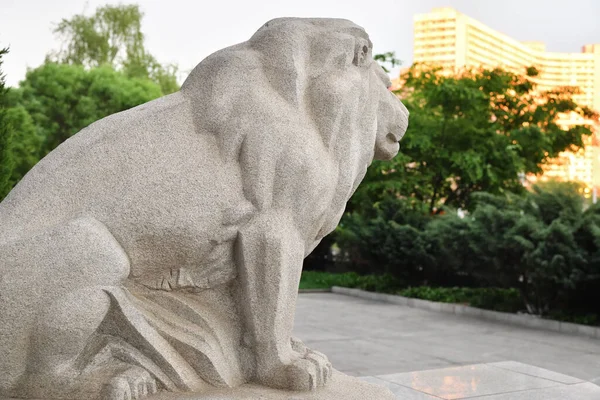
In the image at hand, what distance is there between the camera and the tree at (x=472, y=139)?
46.6 ft

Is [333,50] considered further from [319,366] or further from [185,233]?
[319,366]

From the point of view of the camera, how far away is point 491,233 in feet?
32.5

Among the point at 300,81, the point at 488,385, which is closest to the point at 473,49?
the point at 488,385

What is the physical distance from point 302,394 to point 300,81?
1.37 m

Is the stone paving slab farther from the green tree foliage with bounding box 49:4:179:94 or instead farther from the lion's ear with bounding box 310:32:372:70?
the green tree foliage with bounding box 49:4:179:94

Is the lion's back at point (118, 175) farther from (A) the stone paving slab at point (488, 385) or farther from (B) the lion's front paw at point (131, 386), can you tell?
(A) the stone paving slab at point (488, 385)

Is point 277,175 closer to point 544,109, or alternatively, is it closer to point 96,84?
point 544,109

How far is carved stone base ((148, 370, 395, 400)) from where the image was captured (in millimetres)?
2777

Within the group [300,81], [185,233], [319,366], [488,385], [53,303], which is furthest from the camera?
[488,385]

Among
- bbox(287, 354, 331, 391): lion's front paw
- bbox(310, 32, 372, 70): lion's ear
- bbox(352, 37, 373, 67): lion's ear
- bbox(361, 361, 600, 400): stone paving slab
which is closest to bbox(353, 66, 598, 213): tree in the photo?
bbox(361, 361, 600, 400): stone paving slab

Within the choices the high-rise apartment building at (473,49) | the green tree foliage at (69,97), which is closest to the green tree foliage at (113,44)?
the green tree foliage at (69,97)

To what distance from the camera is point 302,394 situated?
9.44ft

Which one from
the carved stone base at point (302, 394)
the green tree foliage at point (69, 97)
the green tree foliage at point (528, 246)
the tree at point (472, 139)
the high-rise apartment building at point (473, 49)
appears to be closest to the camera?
the carved stone base at point (302, 394)

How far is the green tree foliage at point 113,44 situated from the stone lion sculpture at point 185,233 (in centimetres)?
2160
